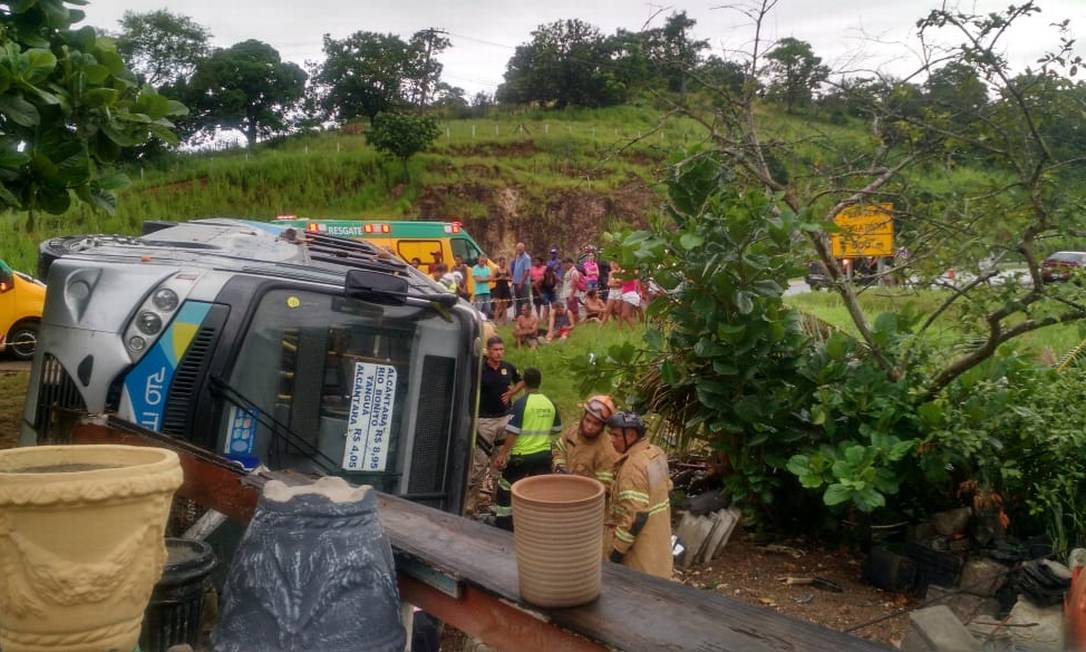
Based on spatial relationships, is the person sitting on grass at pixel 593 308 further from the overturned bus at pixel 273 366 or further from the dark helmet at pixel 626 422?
the overturned bus at pixel 273 366

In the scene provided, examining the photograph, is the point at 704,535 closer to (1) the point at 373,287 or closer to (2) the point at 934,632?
(2) the point at 934,632

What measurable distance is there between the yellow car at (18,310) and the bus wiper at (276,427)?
10.8m

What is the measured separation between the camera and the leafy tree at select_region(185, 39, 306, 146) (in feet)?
136

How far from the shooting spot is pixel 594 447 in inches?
256

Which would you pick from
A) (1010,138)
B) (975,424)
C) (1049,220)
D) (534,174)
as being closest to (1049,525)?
(975,424)

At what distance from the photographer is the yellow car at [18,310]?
549 inches

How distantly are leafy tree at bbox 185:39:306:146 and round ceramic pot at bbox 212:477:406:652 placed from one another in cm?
4151

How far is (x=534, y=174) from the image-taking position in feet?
122

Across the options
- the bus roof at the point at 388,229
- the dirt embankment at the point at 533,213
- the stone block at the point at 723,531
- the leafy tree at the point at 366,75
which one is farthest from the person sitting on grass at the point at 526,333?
the leafy tree at the point at 366,75

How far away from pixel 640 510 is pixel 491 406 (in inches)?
145

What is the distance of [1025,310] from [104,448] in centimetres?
566

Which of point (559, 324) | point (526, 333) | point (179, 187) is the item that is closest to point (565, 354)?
point (526, 333)

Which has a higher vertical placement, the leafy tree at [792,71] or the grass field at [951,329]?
the leafy tree at [792,71]

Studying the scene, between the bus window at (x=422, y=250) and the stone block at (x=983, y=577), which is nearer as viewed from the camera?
the stone block at (x=983, y=577)
